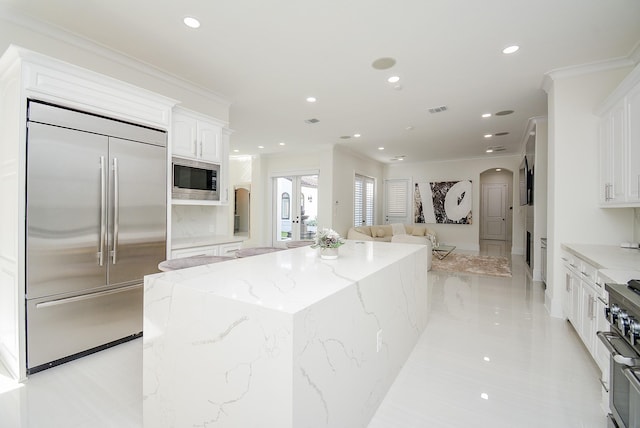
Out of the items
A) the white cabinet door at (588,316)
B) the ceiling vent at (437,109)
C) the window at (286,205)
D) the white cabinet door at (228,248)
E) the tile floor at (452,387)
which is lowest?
the tile floor at (452,387)

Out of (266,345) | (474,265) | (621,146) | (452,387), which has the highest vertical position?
(621,146)

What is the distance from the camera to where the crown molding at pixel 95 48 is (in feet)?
7.72

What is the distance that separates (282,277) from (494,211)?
11.7 metres

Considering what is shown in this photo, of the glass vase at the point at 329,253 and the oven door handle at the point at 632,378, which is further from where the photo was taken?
the glass vase at the point at 329,253

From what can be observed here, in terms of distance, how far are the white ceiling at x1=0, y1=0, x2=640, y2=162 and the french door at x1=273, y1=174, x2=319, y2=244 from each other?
3415 mm

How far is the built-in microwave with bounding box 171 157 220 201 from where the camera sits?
3229mm

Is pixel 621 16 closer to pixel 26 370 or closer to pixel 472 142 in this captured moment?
pixel 472 142

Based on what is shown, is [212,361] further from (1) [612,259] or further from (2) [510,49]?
(2) [510,49]

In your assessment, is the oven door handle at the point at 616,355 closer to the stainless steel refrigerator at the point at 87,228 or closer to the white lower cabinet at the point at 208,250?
the white lower cabinet at the point at 208,250

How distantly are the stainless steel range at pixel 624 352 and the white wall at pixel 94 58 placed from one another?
432 centimetres

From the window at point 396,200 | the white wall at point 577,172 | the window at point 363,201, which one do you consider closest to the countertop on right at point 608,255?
the white wall at point 577,172

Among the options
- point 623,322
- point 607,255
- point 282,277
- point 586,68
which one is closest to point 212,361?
point 282,277

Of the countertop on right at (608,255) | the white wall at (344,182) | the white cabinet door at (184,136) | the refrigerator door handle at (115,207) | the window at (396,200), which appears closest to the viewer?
the countertop on right at (608,255)

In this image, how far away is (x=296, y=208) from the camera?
8023mm
